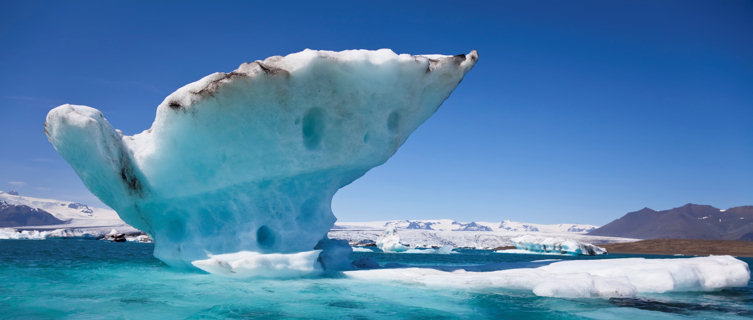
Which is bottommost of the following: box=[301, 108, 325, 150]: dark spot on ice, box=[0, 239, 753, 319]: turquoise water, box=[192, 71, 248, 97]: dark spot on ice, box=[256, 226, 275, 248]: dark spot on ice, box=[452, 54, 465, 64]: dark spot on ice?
box=[0, 239, 753, 319]: turquoise water

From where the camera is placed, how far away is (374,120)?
12.3 metres

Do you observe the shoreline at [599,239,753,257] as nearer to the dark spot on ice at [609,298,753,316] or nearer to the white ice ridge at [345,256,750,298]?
the white ice ridge at [345,256,750,298]

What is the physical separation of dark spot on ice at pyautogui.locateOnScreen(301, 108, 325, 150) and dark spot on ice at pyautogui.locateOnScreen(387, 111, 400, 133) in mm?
1877

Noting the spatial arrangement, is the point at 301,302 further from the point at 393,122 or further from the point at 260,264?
the point at 393,122

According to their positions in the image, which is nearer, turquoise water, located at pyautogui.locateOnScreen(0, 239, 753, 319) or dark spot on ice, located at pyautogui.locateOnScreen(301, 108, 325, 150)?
turquoise water, located at pyautogui.locateOnScreen(0, 239, 753, 319)

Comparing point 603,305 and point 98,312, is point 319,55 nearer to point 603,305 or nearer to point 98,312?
point 98,312

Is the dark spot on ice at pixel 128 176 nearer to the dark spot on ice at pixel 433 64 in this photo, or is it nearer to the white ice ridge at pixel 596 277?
the white ice ridge at pixel 596 277

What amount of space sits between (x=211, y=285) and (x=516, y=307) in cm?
638

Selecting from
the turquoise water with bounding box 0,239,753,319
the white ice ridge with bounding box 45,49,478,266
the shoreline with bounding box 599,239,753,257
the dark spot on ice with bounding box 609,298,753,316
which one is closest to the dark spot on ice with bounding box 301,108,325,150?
the white ice ridge with bounding box 45,49,478,266

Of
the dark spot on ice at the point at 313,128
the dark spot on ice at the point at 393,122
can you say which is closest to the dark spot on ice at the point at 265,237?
the dark spot on ice at the point at 313,128

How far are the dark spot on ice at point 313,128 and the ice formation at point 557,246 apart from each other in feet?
170

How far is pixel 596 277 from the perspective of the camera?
10734 mm

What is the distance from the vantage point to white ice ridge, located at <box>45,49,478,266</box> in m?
10.8

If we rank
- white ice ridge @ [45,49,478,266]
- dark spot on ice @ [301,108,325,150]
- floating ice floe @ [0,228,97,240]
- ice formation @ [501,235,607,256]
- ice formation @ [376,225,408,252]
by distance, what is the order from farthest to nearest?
floating ice floe @ [0,228,97,240], ice formation @ [376,225,408,252], ice formation @ [501,235,607,256], dark spot on ice @ [301,108,325,150], white ice ridge @ [45,49,478,266]
